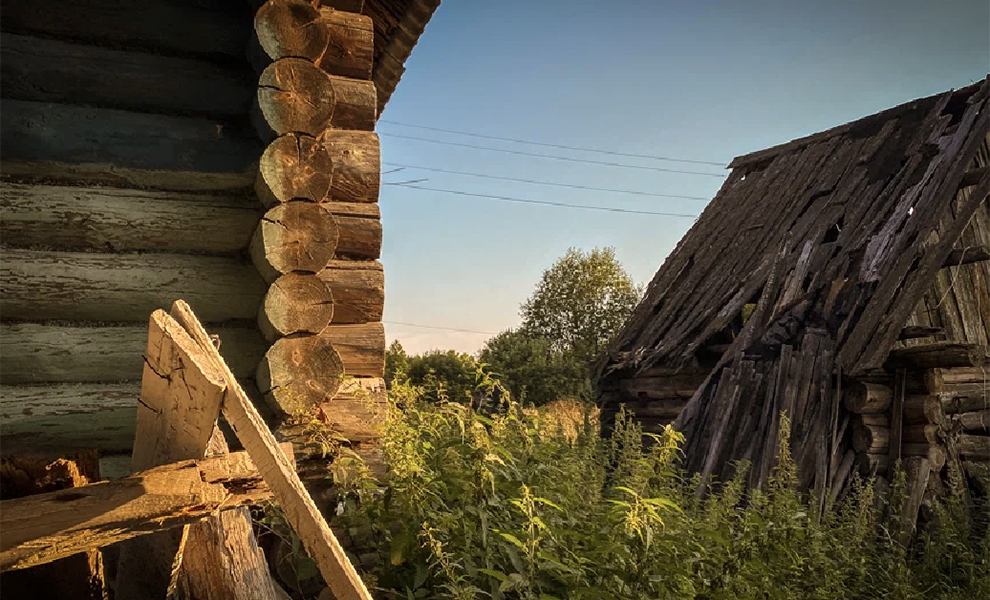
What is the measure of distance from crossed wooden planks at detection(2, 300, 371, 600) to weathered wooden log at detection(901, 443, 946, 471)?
707cm

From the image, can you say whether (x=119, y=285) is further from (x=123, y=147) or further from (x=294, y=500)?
(x=294, y=500)

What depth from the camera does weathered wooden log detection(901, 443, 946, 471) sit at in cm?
743

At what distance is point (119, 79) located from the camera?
147 inches

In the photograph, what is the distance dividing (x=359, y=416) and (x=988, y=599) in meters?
4.98

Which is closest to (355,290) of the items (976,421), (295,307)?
(295,307)

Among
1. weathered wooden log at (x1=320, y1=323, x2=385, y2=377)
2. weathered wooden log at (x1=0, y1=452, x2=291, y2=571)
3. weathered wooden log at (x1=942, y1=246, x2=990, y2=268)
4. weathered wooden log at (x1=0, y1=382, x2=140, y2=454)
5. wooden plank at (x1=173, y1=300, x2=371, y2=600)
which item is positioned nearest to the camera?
wooden plank at (x1=173, y1=300, x2=371, y2=600)

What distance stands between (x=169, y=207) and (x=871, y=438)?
22.4ft

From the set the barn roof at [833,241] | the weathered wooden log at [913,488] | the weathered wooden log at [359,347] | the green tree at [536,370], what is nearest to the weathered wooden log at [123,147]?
the weathered wooden log at [359,347]

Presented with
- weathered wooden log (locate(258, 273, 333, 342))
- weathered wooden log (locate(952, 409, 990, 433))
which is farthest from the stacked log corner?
weathered wooden log (locate(952, 409, 990, 433))

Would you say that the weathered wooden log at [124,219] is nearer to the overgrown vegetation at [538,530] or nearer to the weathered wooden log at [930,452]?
the overgrown vegetation at [538,530]

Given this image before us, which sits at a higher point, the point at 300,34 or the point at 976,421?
the point at 300,34

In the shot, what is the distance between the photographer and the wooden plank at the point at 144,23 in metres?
3.62

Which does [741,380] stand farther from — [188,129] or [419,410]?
[188,129]

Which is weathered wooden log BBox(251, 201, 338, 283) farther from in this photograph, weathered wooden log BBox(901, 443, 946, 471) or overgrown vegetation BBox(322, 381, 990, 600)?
weathered wooden log BBox(901, 443, 946, 471)
